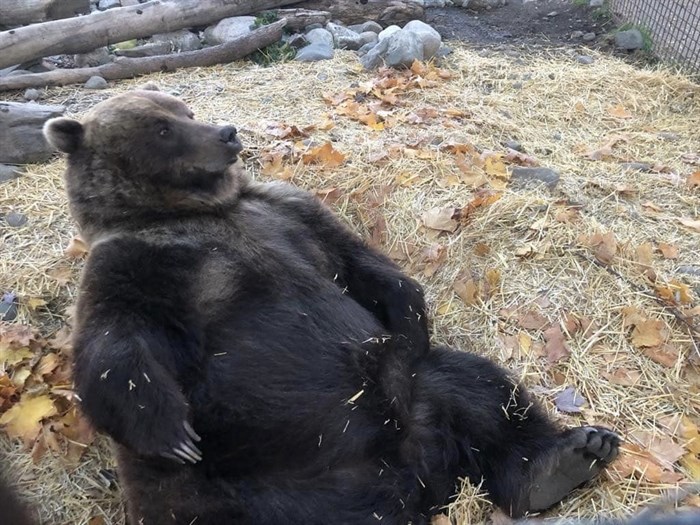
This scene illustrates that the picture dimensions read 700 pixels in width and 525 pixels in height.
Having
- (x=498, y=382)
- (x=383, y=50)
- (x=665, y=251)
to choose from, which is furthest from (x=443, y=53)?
(x=498, y=382)

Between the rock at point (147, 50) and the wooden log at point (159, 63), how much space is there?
20.4 inches

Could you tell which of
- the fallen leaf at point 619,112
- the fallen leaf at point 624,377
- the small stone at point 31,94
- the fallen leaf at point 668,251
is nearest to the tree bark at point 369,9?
the fallen leaf at point 619,112

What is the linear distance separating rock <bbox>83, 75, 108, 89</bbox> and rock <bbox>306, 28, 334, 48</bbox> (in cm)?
288

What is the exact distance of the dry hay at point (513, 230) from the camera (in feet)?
13.2

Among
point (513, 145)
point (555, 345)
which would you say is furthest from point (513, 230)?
point (513, 145)

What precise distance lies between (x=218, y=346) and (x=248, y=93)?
5.07m

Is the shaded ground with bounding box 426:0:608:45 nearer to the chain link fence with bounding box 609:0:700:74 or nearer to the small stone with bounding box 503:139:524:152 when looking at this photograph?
the chain link fence with bounding box 609:0:700:74

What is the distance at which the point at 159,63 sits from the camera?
8.94 meters

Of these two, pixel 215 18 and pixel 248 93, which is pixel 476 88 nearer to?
pixel 248 93

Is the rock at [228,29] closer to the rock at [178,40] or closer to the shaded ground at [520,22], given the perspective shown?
the rock at [178,40]

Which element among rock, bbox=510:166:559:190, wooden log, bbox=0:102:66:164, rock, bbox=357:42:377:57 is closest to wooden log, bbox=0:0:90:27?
wooden log, bbox=0:102:66:164

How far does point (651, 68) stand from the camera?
30.5ft

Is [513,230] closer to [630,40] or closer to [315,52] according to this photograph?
[315,52]

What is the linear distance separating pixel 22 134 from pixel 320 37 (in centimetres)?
467
